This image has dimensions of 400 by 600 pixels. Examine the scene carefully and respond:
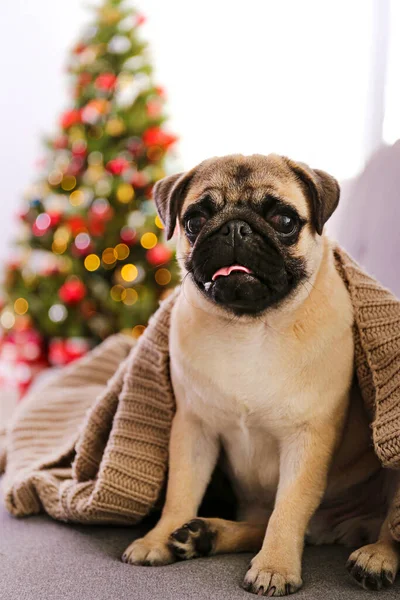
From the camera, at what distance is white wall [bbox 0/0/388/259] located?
2.35 meters

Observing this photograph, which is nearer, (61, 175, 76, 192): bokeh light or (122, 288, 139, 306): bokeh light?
(122, 288, 139, 306): bokeh light

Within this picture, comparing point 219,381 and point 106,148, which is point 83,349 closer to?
point 106,148

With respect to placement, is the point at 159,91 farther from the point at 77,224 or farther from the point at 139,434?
the point at 139,434

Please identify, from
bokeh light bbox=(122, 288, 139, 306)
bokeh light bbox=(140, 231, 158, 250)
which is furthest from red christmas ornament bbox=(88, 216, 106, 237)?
bokeh light bbox=(122, 288, 139, 306)

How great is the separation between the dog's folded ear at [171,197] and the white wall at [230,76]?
760 mm

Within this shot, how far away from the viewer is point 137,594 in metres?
1.18

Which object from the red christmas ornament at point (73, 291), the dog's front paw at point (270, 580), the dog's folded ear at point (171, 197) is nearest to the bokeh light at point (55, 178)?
the red christmas ornament at point (73, 291)

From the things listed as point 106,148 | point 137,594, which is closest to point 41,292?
point 106,148

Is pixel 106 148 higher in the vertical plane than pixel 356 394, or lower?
higher

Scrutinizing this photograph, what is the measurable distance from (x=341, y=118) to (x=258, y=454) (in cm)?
133

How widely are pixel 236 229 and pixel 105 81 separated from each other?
8.71ft

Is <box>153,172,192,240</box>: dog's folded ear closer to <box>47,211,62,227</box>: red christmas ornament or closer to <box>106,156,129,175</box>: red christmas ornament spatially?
<box>106,156,129,175</box>: red christmas ornament

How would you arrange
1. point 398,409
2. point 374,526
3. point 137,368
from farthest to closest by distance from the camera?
point 137,368 → point 374,526 → point 398,409

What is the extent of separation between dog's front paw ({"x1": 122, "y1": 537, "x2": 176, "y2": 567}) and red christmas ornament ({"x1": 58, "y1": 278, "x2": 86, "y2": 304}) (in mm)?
2309
